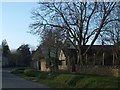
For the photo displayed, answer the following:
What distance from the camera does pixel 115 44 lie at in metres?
48.7

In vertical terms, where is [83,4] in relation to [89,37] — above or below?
above

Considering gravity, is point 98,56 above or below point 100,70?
above

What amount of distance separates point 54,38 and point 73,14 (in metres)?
7.51

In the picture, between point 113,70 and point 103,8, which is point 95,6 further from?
point 113,70

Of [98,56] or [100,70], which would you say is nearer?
[100,70]

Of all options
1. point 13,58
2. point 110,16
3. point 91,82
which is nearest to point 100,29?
point 110,16

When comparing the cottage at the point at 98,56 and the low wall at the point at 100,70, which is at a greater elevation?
the cottage at the point at 98,56

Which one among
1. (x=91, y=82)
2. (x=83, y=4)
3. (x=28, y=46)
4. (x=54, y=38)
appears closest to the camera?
(x=91, y=82)

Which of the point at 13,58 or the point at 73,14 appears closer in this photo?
the point at 73,14

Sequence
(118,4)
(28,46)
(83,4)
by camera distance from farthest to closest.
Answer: (28,46)
(83,4)
(118,4)

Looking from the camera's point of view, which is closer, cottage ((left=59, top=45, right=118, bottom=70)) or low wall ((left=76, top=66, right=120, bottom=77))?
low wall ((left=76, top=66, right=120, bottom=77))

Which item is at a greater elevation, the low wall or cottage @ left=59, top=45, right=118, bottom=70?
cottage @ left=59, top=45, right=118, bottom=70

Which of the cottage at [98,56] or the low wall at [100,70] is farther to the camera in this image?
the cottage at [98,56]

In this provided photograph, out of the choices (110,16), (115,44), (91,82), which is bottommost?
(91,82)
